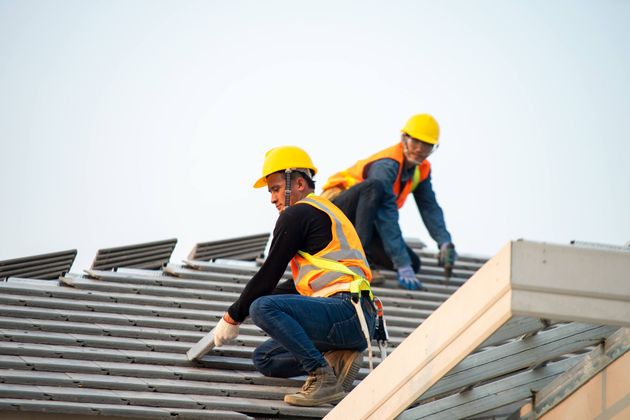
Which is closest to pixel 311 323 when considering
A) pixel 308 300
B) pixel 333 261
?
pixel 308 300

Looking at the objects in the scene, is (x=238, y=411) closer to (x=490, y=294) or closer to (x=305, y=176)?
(x=305, y=176)

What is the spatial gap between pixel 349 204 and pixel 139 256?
169 centimetres

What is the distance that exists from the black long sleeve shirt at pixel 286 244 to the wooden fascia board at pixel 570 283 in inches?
94.5

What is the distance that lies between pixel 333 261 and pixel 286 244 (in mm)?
290

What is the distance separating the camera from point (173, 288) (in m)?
8.10

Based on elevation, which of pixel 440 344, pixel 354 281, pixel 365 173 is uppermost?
pixel 365 173

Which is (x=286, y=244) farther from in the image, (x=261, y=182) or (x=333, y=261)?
(x=261, y=182)

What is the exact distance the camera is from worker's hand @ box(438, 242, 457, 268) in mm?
9398

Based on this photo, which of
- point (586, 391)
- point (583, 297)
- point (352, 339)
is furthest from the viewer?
point (352, 339)

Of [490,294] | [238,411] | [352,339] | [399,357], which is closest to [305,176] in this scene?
[352,339]

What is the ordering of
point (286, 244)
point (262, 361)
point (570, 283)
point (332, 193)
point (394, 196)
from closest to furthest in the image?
point (570, 283), point (286, 244), point (262, 361), point (394, 196), point (332, 193)

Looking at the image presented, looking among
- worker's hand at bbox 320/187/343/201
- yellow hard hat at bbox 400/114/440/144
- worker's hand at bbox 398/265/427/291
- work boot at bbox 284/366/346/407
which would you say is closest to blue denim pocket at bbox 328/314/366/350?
work boot at bbox 284/366/346/407

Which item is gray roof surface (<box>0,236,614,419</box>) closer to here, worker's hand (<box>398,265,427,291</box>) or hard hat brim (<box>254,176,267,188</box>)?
worker's hand (<box>398,265,427,291</box>)

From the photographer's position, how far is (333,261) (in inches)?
257
